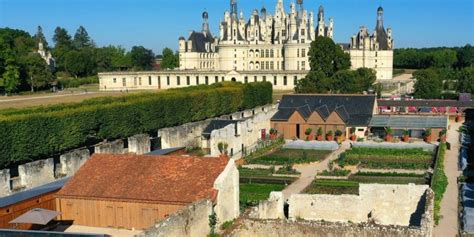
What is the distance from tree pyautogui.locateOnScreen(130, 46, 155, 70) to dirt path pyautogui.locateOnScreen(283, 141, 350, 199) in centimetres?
9935

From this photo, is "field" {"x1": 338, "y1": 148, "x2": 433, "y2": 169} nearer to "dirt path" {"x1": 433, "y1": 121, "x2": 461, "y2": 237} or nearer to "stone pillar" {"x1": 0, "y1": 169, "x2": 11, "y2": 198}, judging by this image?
"dirt path" {"x1": 433, "y1": 121, "x2": 461, "y2": 237}

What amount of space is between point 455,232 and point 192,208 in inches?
402

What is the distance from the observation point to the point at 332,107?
1881 inches

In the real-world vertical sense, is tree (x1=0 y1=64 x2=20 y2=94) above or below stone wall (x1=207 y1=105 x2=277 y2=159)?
above

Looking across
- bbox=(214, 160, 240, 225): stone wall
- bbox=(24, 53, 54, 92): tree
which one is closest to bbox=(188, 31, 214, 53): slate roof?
bbox=(24, 53, 54, 92): tree

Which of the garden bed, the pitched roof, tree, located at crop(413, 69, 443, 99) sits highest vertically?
tree, located at crop(413, 69, 443, 99)

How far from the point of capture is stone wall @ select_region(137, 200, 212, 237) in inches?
606

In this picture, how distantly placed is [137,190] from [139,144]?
15.3 metres

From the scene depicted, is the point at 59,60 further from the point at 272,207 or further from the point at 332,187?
the point at 272,207

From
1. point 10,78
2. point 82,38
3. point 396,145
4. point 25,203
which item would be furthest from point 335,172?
point 82,38

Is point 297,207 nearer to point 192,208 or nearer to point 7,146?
point 192,208

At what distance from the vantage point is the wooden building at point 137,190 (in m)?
20.3

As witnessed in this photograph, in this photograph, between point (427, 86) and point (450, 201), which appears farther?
point (427, 86)

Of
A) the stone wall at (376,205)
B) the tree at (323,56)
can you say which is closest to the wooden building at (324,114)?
the stone wall at (376,205)
